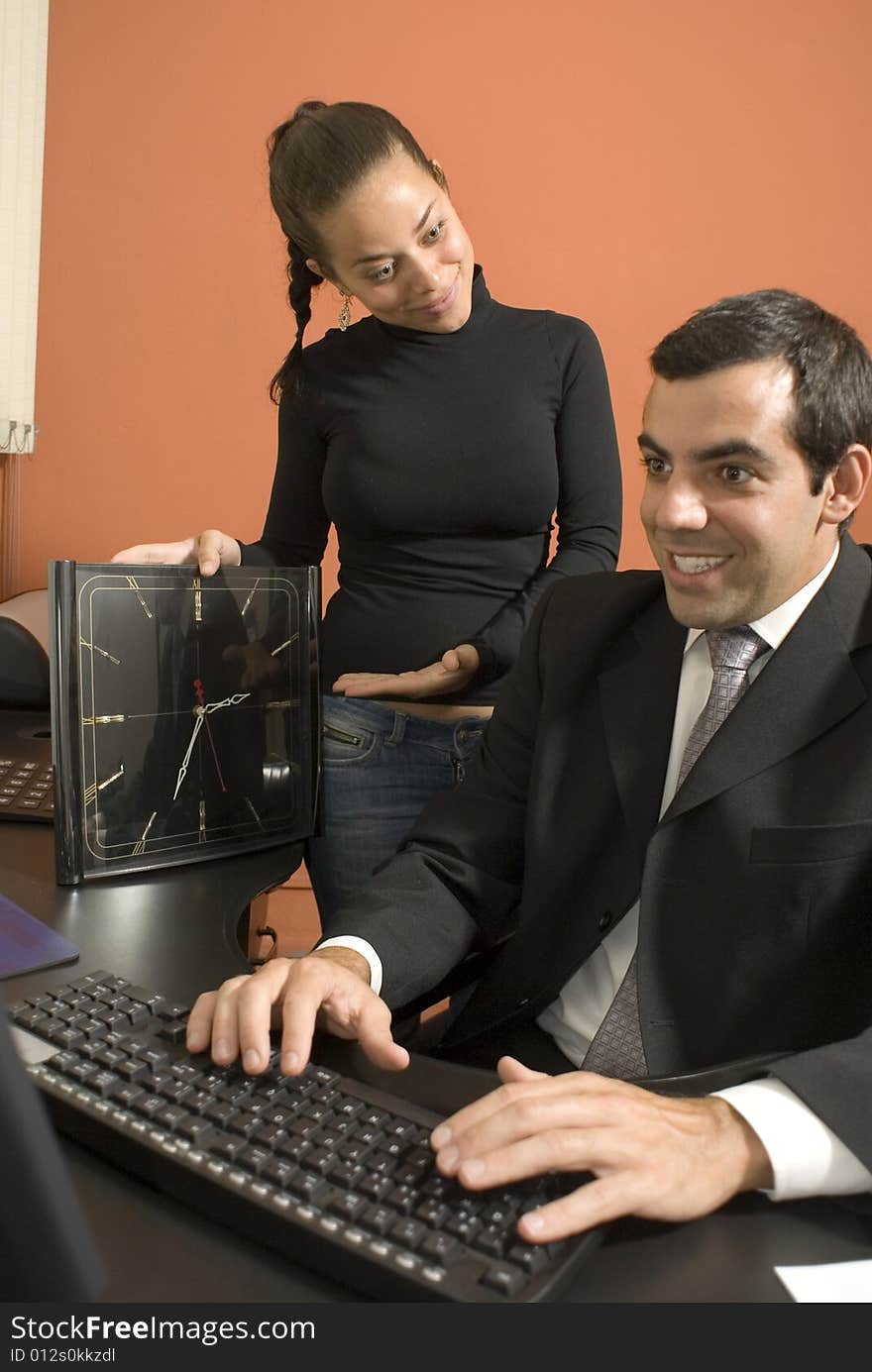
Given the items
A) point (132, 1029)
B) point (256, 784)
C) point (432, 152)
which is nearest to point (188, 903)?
point (256, 784)

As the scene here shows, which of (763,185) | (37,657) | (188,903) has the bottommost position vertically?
(188,903)

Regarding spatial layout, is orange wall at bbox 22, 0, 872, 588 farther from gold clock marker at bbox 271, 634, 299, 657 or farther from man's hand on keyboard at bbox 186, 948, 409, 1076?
man's hand on keyboard at bbox 186, 948, 409, 1076

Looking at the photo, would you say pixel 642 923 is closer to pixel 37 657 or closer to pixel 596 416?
pixel 596 416

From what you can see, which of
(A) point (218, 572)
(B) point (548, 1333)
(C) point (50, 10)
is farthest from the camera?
(C) point (50, 10)

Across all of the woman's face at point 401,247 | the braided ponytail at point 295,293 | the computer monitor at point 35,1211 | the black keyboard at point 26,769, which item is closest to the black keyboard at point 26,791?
the black keyboard at point 26,769

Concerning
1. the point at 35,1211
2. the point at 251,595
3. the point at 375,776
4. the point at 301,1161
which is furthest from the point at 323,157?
the point at 35,1211

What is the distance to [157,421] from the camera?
2.86m

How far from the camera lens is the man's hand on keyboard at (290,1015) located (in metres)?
0.77

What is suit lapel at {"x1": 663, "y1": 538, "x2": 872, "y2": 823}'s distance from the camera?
105 centimetres

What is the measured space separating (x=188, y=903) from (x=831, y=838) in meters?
0.65

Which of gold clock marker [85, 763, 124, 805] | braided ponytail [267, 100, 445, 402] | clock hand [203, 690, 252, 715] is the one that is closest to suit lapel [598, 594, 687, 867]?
clock hand [203, 690, 252, 715]

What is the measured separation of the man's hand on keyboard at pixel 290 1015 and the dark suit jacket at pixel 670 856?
18cm

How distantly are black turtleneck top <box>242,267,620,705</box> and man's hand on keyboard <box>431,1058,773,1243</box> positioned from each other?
840 mm

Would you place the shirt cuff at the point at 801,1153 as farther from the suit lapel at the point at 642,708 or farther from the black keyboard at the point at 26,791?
the black keyboard at the point at 26,791
